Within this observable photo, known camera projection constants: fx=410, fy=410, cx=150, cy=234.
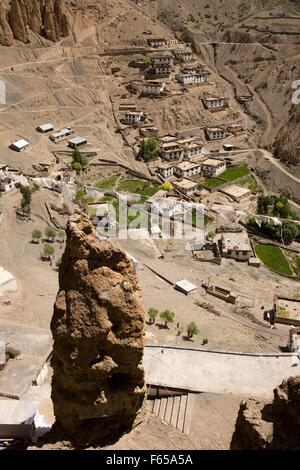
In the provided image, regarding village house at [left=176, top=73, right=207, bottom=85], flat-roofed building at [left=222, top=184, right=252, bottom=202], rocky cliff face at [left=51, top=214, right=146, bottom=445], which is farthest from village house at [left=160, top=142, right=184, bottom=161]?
rocky cliff face at [left=51, top=214, right=146, bottom=445]

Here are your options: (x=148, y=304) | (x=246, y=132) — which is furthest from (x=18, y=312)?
(x=246, y=132)

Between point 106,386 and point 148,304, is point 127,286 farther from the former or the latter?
point 148,304

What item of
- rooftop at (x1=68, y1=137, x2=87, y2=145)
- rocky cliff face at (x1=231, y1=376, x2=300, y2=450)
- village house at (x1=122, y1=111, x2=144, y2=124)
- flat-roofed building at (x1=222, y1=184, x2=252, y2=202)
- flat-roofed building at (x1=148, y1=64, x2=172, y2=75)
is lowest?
flat-roofed building at (x1=222, y1=184, x2=252, y2=202)

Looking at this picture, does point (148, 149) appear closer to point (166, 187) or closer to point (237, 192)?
point (166, 187)

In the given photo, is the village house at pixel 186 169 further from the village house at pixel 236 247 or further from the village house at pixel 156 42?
the village house at pixel 156 42

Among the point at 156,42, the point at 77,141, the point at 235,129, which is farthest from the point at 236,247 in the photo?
the point at 156,42

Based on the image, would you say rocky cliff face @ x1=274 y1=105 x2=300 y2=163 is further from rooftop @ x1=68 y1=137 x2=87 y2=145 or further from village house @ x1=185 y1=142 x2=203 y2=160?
rooftop @ x1=68 y1=137 x2=87 y2=145

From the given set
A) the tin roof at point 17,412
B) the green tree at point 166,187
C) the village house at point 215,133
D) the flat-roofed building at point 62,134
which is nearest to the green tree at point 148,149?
the green tree at point 166,187
